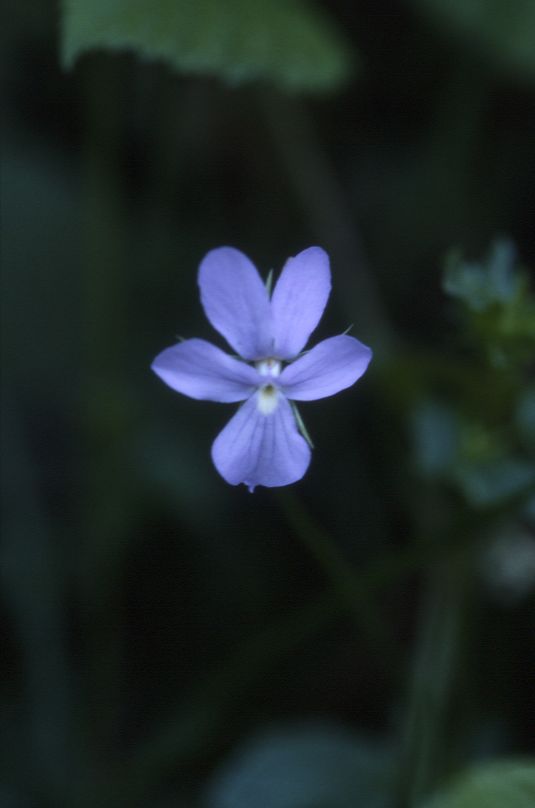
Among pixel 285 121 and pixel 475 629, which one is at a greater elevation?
pixel 285 121

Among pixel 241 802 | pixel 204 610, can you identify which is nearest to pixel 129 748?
pixel 204 610

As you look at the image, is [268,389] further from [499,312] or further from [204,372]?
[499,312]

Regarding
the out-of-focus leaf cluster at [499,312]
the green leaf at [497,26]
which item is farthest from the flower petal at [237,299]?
the green leaf at [497,26]

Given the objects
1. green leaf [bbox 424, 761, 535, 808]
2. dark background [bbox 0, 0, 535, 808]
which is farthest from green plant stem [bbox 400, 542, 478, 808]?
green leaf [bbox 424, 761, 535, 808]

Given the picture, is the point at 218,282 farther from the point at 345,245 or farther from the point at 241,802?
the point at 345,245

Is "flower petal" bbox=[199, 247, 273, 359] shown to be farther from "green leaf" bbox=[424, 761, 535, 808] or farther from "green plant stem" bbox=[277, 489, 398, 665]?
"green leaf" bbox=[424, 761, 535, 808]

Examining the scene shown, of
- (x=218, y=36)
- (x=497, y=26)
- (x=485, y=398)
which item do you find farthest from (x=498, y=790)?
(x=497, y=26)

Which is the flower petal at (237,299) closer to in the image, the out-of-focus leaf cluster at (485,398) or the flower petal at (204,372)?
the flower petal at (204,372)
